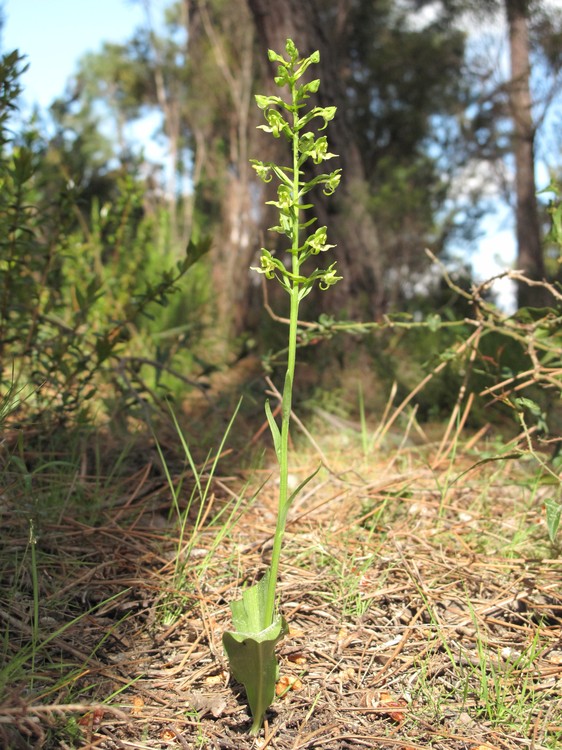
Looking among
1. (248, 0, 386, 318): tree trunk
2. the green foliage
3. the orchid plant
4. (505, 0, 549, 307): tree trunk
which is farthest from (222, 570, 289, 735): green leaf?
(505, 0, 549, 307): tree trunk

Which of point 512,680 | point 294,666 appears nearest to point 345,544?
point 294,666

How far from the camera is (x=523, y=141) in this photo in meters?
9.53

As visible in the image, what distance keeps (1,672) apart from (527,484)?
4.68 ft

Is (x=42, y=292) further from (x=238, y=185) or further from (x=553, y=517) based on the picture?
(x=238, y=185)

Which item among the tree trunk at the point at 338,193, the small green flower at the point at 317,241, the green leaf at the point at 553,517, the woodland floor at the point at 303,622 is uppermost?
the tree trunk at the point at 338,193

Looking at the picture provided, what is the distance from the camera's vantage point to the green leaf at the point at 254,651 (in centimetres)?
110

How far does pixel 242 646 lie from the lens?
111 centimetres

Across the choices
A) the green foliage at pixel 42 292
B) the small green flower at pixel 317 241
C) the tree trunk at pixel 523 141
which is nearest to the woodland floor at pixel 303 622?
the green foliage at pixel 42 292

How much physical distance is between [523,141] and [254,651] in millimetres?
10021

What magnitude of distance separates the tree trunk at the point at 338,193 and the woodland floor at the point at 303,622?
70.8 inches

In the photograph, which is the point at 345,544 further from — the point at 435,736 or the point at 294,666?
the point at 435,736

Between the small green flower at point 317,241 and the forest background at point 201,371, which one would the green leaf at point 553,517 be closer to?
the forest background at point 201,371

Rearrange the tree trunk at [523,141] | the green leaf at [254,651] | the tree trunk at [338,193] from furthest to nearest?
the tree trunk at [523,141]
the tree trunk at [338,193]
the green leaf at [254,651]

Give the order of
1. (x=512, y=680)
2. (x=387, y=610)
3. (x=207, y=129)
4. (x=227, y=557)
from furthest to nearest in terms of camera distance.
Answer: (x=207, y=129) < (x=227, y=557) < (x=387, y=610) < (x=512, y=680)
